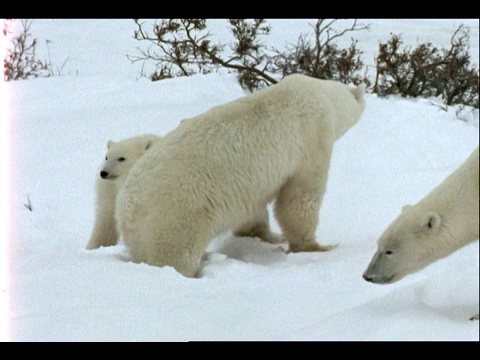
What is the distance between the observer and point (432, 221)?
7.39 ft

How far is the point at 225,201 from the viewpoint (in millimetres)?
3215

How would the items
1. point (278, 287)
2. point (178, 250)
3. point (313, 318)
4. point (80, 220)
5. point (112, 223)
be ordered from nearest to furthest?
1. point (313, 318)
2. point (278, 287)
3. point (178, 250)
4. point (112, 223)
5. point (80, 220)

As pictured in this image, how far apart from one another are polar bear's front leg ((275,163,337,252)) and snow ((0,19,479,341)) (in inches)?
3.3

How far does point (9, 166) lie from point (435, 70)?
2.55 meters

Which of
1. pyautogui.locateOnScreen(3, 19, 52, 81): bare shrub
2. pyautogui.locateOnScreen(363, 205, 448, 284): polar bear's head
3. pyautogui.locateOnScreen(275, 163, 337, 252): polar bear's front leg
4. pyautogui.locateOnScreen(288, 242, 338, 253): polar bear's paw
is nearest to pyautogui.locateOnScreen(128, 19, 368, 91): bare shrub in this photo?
pyautogui.locateOnScreen(275, 163, 337, 252): polar bear's front leg

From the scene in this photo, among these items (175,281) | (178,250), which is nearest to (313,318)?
(175,281)

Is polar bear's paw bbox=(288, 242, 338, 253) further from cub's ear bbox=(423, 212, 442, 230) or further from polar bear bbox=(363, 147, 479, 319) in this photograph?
cub's ear bbox=(423, 212, 442, 230)

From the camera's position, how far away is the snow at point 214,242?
7.29 feet

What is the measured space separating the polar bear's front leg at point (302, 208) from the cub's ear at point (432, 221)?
117 centimetres

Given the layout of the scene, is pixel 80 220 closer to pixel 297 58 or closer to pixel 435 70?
pixel 297 58

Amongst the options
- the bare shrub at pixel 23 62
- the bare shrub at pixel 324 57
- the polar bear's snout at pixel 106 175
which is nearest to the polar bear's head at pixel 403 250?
the bare shrub at pixel 324 57

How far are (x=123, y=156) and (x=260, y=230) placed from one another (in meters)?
0.77

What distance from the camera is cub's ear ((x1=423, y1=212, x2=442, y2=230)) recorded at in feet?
7.34

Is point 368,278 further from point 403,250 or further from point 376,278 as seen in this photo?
point 403,250
